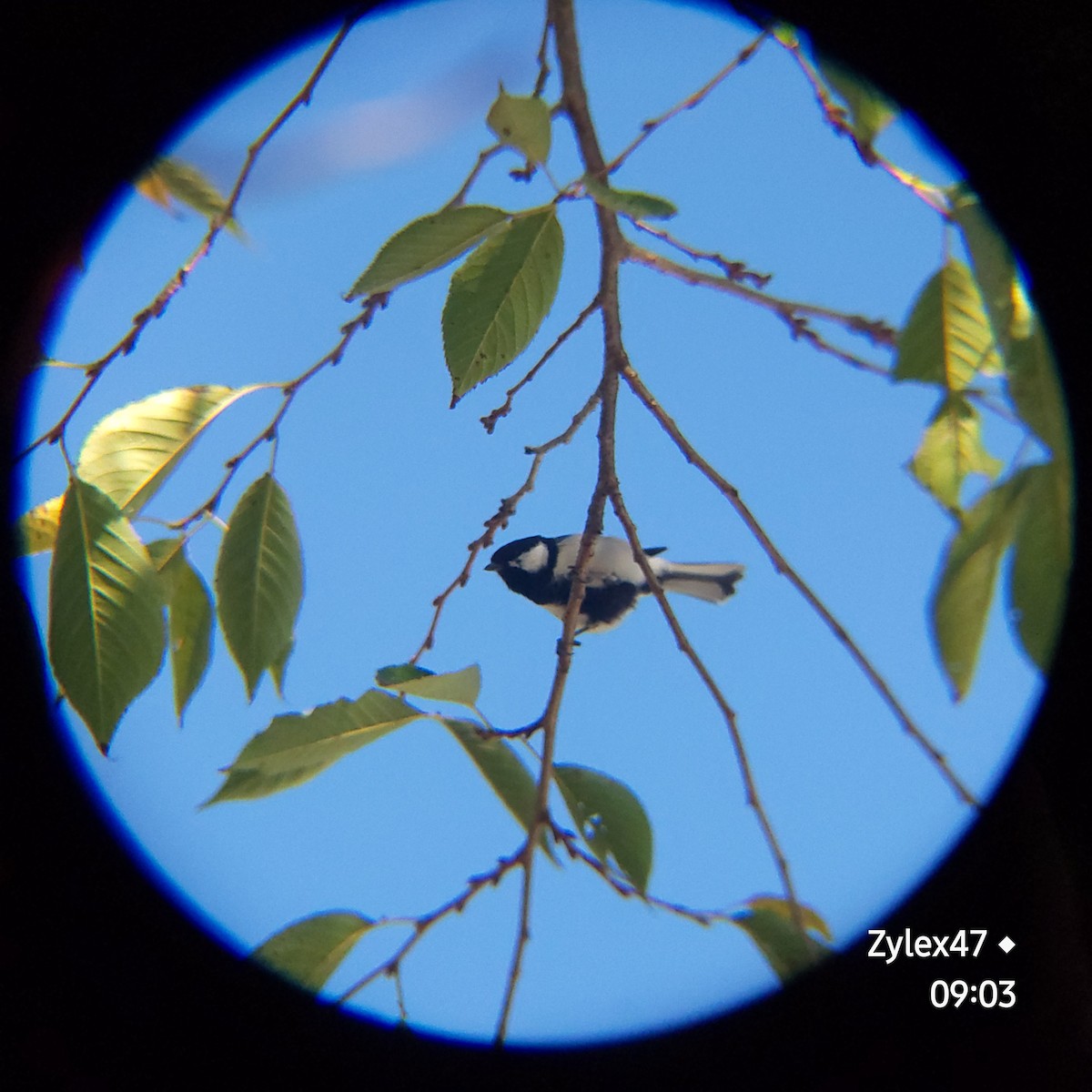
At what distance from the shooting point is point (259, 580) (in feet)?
2.12

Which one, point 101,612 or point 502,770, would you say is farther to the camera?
point 502,770

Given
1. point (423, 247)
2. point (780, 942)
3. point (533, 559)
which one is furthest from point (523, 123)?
point (533, 559)

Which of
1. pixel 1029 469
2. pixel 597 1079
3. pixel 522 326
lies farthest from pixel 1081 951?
pixel 522 326

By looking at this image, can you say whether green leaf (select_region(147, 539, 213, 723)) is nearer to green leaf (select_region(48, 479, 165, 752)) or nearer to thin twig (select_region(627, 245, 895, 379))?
green leaf (select_region(48, 479, 165, 752))

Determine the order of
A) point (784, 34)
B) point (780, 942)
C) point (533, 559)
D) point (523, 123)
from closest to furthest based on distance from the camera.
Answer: point (523, 123) → point (780, 942) → point (784, 34) → point (533, 559)

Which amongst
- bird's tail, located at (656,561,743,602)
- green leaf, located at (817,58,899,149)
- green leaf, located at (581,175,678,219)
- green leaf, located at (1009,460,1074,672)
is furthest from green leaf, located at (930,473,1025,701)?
bird's tail, located at (656,561,743,602)

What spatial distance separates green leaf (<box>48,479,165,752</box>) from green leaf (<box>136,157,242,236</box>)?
305mm

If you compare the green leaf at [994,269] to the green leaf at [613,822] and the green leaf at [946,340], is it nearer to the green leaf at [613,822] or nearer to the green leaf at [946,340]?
the green leaf at [946,340]

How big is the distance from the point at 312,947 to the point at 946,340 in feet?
2.12

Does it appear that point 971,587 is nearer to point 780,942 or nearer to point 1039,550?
point 1039,550

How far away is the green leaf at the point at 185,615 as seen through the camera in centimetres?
71

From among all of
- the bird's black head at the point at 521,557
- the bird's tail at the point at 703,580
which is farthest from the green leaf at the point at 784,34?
the bird's black head at the point at 521,557

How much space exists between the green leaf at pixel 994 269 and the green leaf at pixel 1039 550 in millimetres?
74

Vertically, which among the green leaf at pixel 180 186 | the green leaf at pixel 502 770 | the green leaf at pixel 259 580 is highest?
the green leaf at pixel 180 186
